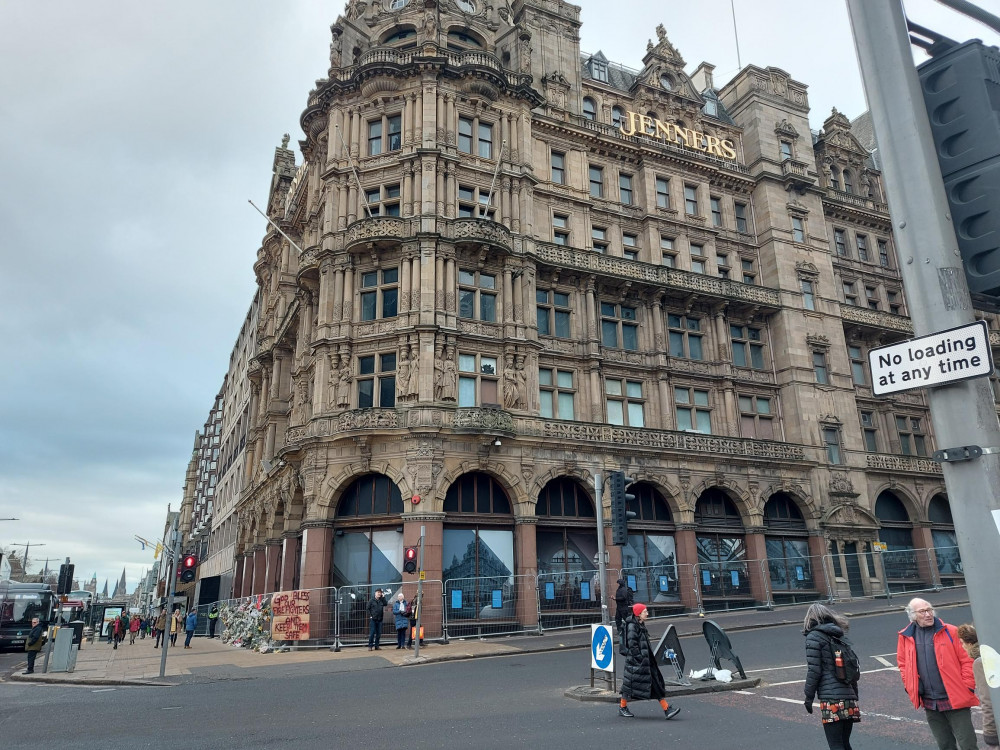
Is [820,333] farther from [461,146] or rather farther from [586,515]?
[461,146]

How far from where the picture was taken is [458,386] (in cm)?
3167

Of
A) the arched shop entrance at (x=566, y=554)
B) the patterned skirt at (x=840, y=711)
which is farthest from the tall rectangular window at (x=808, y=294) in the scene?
the patterned skirt at (x=840, y=711)

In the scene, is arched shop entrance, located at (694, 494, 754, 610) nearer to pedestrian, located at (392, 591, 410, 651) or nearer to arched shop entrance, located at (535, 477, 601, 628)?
arched shop entrance, located at (535, 477, 601, 628)

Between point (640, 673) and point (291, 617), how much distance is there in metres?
20.3

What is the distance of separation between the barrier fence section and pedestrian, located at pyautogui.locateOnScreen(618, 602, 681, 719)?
53.0 feet

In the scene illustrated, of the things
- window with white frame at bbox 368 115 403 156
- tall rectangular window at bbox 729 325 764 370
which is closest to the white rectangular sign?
window with white frame at bbox 368 115 403 156

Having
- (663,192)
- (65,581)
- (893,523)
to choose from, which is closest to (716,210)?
(663,192)

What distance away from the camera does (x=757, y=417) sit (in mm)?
39906

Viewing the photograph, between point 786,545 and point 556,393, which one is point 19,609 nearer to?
point 556,393

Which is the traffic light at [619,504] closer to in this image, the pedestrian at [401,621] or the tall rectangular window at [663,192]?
the pedestrian at [401,621]

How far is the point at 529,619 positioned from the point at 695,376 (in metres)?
16.9

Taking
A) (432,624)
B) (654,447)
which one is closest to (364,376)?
(432,624)

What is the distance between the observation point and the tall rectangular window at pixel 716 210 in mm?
43500

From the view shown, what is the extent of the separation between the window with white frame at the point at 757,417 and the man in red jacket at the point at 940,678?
33.3 m
